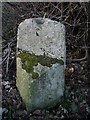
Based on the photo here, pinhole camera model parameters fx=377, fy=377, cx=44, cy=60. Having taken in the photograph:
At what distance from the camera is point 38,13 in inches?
181

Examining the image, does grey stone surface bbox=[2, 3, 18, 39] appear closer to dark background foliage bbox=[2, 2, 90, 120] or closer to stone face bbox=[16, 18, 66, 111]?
dark background foliage bbox=[2, 2, 90, 120]

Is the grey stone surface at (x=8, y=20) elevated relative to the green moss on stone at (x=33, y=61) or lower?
elevated

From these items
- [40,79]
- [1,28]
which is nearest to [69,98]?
[40,79]

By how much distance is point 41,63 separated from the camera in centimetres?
371

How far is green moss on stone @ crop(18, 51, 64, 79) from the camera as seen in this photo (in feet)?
12.1

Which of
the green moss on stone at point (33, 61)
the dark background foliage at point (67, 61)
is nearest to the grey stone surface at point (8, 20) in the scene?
the dark background foliage at point (67, 61)

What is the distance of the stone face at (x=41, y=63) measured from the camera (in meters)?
3.67

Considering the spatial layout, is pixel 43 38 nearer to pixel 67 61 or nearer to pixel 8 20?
pixel 67 61

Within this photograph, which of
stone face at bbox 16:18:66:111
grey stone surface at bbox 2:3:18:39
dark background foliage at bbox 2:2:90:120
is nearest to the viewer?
stone face at bbox 16:18:66:111

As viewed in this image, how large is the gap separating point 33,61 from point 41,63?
0.10 m

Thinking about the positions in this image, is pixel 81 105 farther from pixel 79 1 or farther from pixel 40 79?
pixel 79 1

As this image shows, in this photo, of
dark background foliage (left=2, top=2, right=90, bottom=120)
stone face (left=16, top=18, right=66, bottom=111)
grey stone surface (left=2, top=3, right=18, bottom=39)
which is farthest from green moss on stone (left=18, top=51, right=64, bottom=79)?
grey stone surface (left=2, top=3, right=18, bottom=39)

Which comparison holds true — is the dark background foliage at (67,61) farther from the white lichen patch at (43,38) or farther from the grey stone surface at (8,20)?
the white lichen patch at (43,38)

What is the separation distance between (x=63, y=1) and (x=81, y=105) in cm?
136
